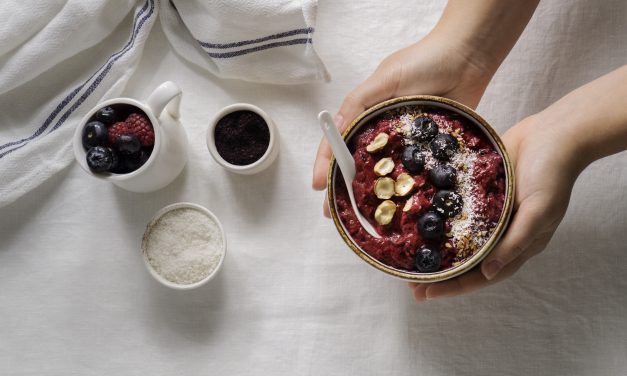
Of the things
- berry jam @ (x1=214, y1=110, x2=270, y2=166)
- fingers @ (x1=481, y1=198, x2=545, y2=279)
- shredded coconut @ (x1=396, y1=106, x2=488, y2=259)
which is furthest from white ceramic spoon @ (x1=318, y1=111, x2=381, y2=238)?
berry jam @ (x1=214, y1=110, x2=270, y2=166)

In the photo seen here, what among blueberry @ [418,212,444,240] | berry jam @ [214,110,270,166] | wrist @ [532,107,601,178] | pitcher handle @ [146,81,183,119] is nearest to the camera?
blueberry @ [418,212,444,240]

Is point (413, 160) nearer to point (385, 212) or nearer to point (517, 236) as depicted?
point (385, 212)

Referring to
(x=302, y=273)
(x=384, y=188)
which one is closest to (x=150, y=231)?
(x=302, y=273)

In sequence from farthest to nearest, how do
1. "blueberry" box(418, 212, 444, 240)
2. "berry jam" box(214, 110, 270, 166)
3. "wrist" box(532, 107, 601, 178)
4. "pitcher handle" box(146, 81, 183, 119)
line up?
"berry jam" box(214, 110, 270, 166)
"pitcher handle" box(146, 81, 183, 119)
"wrist" box(532, 107, 601, 178)
"blueberry" box(418, 212, 444, 240)

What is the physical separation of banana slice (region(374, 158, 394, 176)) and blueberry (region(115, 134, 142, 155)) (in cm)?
48

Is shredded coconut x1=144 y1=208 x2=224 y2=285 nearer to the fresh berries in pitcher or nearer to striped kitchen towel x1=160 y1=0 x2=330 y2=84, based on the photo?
the fresh berries in pitcher

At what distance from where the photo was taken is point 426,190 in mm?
983

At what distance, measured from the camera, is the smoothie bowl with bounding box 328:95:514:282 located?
959 millimetres

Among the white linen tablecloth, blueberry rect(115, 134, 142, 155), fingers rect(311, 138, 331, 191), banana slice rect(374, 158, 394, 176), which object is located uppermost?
banana slice rect(374, 158, 394, 176)

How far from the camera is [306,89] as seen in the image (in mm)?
1361

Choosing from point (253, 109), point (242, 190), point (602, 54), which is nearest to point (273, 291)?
point (242, 190)

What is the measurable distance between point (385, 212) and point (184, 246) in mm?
497

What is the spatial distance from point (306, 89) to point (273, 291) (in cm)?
45

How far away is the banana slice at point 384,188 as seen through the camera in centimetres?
99
